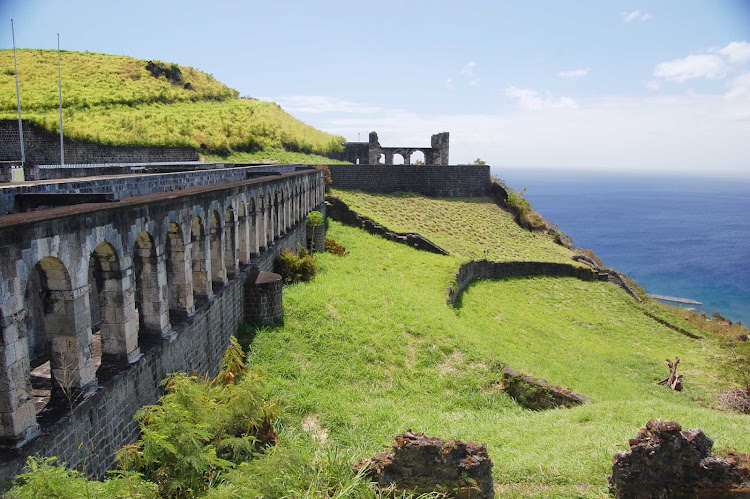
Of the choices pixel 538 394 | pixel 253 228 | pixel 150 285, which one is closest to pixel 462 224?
pixel 253 228

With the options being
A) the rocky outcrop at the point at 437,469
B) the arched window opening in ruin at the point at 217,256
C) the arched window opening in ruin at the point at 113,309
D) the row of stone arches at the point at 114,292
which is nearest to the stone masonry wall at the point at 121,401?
the row of stone arches at the point at 114,292

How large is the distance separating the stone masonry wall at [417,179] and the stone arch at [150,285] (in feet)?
108

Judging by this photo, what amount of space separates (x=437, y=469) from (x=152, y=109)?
1812 inches

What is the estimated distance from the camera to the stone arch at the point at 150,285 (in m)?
8.88

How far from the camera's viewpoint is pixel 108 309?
25.9ft

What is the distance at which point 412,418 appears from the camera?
36.2 feet

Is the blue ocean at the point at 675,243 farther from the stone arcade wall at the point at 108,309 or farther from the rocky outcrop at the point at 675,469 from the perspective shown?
the stone arcade wall at the point at 108,309

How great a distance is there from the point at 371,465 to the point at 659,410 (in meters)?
7.31

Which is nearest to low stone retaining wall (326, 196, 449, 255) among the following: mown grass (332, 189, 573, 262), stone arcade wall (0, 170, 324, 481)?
mown grass (332, 189, 573, 262)

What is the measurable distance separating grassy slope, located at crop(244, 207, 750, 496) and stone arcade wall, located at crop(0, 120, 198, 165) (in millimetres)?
19958

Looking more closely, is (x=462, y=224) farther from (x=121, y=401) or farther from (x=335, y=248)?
(x=121, y=401)

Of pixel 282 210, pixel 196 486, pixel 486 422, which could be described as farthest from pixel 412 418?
pixel 282 210

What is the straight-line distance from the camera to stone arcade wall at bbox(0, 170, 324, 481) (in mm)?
5836

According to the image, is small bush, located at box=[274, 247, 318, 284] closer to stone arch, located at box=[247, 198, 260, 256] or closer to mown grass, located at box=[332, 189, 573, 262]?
stone arch, located at box=[247, 198, 260, 256]
